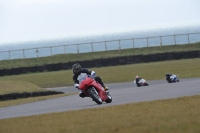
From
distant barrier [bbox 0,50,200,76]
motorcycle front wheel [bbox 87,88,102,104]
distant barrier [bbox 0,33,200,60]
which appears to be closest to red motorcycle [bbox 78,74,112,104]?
motorcycle front wheel [bbox 87,88,102,104]

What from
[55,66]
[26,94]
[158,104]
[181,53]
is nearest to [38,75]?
[55,66]

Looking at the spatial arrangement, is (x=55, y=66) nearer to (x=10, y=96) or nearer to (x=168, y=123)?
(x=10, y=96)

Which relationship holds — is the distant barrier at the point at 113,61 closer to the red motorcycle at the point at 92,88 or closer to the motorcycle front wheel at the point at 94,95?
the red motorcycle at the point at 92,88

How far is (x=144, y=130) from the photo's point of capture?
38.1 feet

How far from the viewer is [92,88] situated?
1964cm

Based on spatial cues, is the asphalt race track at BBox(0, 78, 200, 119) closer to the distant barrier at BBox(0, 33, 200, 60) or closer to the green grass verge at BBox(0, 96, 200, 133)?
the green grass verge at BBox(0, 96, 200, 133)

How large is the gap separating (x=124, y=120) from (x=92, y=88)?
244 inches

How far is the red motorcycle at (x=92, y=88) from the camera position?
19.6 meters

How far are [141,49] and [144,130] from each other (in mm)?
48278

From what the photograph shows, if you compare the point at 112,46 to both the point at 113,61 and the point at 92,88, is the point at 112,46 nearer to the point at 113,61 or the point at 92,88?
the point at 113,61

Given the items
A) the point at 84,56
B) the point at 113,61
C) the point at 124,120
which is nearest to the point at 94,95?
the point at 124,120

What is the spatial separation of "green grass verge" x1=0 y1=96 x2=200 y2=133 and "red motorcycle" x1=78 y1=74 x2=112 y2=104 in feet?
8.45

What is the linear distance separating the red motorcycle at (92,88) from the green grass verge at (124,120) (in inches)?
101

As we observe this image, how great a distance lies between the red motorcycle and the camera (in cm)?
1964
